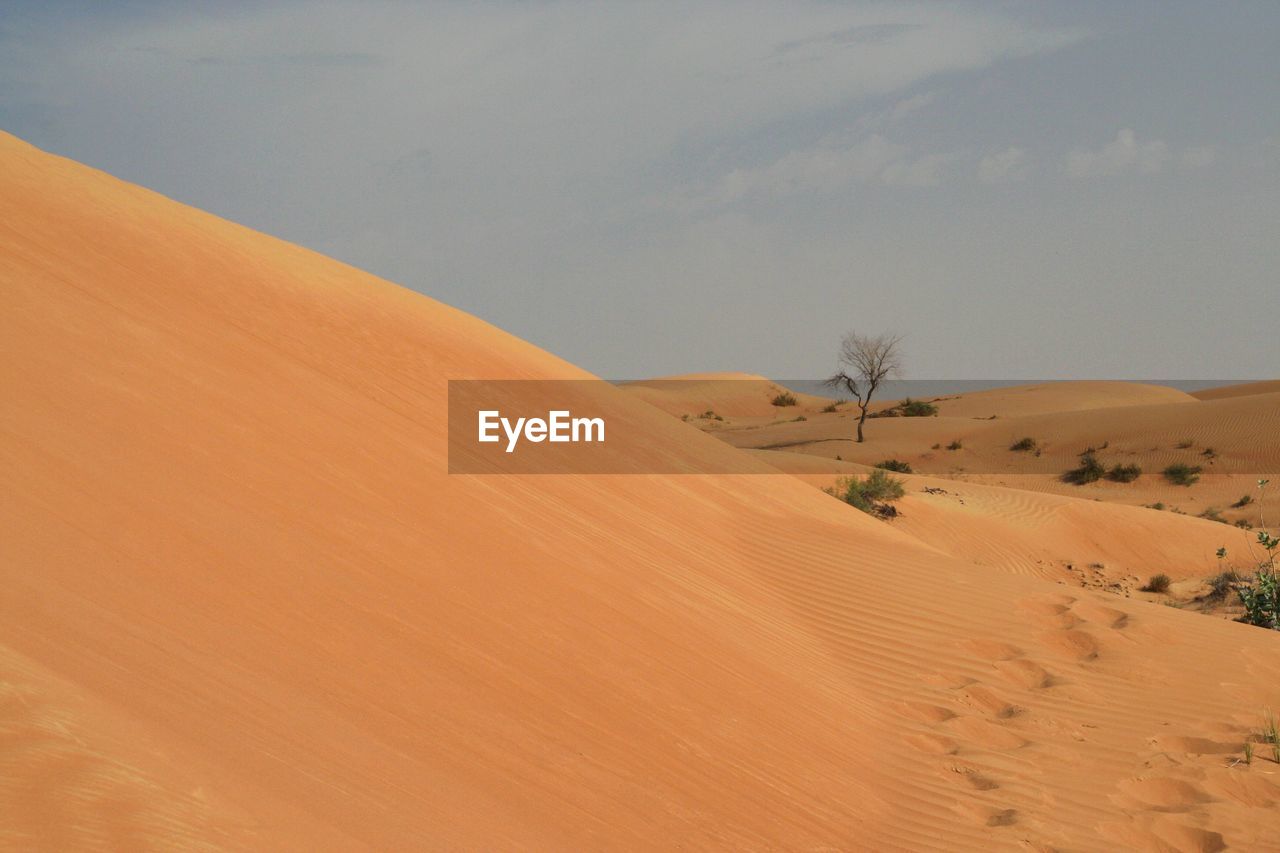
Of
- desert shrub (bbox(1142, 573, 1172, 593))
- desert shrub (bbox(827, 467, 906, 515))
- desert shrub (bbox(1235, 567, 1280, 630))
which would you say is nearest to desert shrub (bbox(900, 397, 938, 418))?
desert shrub (bbox(827, 467, 906, 515))

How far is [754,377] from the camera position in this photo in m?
84.1

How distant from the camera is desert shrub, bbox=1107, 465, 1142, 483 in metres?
31.1

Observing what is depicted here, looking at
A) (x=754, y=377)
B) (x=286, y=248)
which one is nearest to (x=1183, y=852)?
(x=286, y=248)

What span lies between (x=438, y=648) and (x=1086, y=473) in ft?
98.8

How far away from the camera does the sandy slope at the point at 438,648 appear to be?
3852mm

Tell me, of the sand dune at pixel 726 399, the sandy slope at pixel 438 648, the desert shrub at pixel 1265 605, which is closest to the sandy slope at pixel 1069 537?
the desert shrub at pixel 1265 605

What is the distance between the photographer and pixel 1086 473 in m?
32.0

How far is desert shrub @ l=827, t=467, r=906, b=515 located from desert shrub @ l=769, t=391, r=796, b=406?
4722cm

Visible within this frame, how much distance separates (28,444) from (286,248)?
9.53m

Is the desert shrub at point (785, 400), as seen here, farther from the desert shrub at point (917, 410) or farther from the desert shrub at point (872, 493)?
the desert shrub at point (872, 493)

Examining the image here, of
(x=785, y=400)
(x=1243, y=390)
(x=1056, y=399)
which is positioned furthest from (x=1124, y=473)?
(x=1243, y=390)

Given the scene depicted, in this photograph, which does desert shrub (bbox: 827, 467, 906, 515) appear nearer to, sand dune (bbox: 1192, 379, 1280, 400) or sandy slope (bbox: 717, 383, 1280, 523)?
sandy slope (bbox: 717, 383, 1280, 523)

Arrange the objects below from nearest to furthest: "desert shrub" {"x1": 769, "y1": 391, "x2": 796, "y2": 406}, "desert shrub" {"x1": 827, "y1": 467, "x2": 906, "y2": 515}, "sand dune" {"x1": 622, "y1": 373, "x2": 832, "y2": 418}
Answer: "desert shrub" {"x1": 827, "y1": 467, "x2": 906, "y2": 515} → "sand dune" {"x1": 622, "y1": 373, "x2": 832, "y2": 418} → "desert shrub" {"x1": 769, "y1": 391, "x2": 796, "y2": 406}

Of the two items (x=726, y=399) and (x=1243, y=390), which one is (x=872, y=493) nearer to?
(x=726, y=399)
